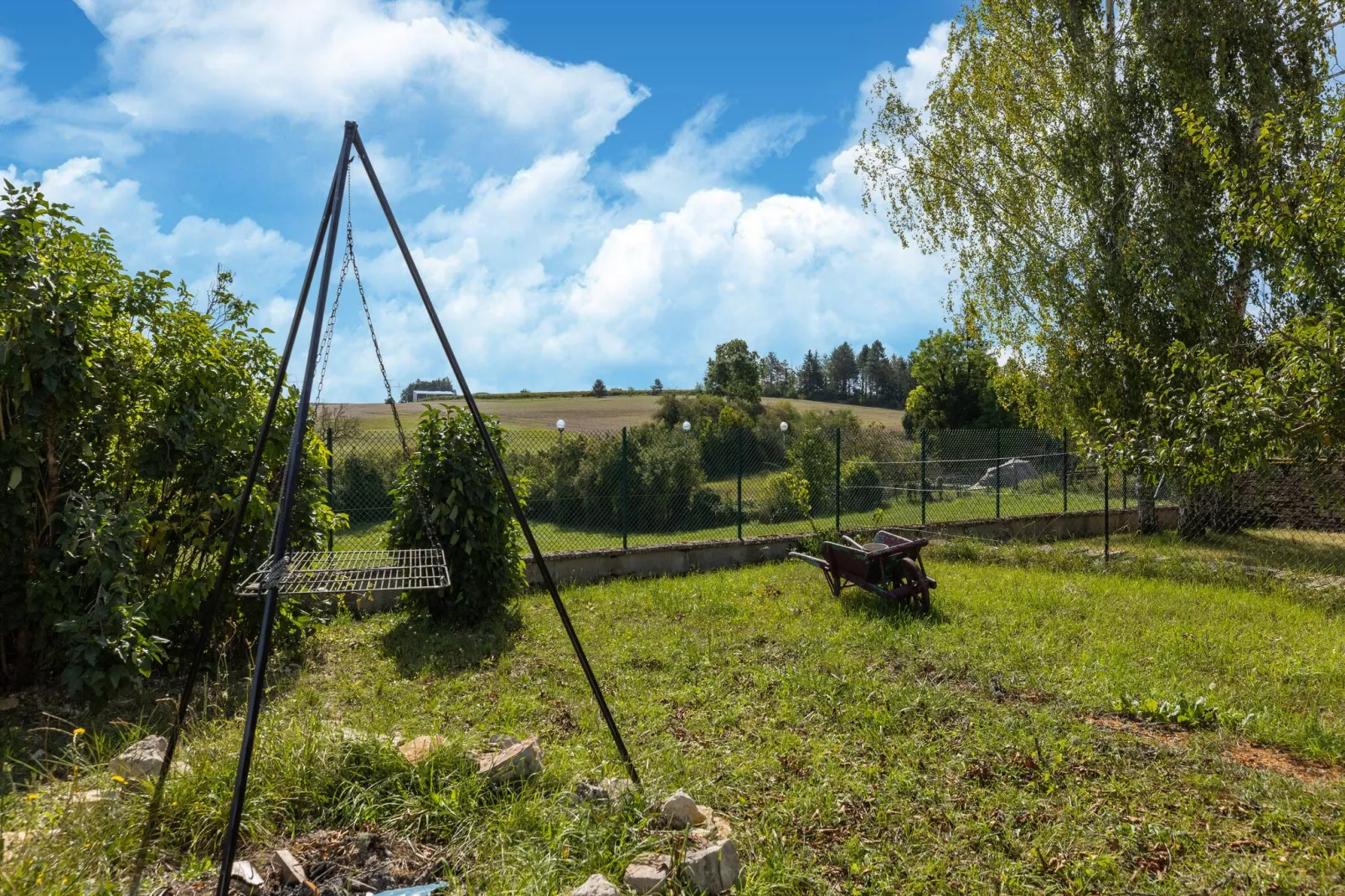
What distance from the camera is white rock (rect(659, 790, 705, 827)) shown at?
3.02 m

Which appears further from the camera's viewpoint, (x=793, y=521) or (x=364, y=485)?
(x=793, y=521)

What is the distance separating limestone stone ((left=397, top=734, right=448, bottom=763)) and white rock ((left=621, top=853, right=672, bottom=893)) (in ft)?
3.76

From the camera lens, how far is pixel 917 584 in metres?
6.99

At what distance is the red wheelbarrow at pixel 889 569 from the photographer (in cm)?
691

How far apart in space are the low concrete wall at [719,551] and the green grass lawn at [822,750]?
6.06ft

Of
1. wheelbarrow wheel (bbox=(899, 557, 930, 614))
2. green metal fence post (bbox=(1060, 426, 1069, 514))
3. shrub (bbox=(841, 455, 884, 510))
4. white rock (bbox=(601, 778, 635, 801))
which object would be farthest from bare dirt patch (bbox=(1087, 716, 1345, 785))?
shrub (bbox=(841, 455, 884, 510))

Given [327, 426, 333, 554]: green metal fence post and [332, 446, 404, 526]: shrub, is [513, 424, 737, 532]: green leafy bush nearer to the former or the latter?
[332, 446, 404, 526]: shrub

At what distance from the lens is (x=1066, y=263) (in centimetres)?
1302

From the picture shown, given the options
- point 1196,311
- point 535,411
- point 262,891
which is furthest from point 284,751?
point 535,411

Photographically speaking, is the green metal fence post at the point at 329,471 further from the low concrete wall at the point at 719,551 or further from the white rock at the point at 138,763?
the white rock at the point at 138,763

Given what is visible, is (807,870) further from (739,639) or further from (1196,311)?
(1196,311)

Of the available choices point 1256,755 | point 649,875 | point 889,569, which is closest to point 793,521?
point 889,569

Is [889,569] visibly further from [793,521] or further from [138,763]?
[793,521]

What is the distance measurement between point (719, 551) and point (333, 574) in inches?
263
